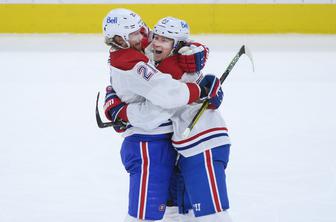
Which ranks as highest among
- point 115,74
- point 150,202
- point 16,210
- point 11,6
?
point 11,6

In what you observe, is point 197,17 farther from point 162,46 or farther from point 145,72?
point 145,72

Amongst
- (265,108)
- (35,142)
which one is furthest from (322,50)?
(35,142)

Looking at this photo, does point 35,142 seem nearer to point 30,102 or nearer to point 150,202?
point 30,102

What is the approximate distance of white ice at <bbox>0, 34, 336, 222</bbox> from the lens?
3.01 metres

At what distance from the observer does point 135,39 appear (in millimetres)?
2166

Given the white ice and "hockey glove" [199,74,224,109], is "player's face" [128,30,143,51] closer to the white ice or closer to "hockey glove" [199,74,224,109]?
"hockey glove" [199,74,224,109]

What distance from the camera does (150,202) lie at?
2176 mm

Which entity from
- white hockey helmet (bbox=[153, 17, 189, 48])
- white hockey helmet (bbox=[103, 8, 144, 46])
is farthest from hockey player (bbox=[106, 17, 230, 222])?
white hockey helmet (bbox=[103, 8, 144, 46])

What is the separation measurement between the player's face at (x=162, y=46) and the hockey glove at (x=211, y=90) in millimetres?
158

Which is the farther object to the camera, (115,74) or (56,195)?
(56,195)

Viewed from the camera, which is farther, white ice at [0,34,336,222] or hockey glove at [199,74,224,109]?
white ice at [0,34,336,222]

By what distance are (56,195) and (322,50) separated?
4.81 m

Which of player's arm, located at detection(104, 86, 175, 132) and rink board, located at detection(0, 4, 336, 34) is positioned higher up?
rink board, located at detection(0, 4, 336, 34)

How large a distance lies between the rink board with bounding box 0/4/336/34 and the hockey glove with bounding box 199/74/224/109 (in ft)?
21.4
